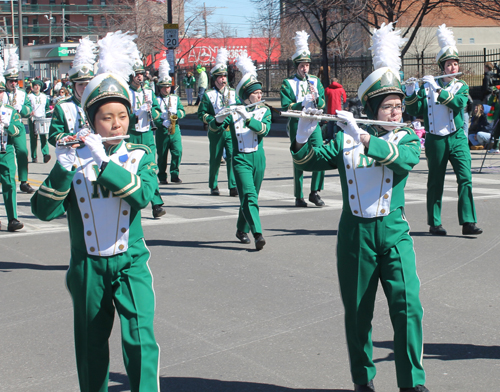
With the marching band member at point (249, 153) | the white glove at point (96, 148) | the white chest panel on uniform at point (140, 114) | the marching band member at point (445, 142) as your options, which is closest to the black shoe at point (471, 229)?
the marching band member at point (445, 142)

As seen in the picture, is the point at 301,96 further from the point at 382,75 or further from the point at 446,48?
the point at 382,75

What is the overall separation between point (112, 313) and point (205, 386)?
3.64 ft

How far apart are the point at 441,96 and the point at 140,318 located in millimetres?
6087

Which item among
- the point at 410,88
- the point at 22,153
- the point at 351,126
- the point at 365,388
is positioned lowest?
the point at 365,388

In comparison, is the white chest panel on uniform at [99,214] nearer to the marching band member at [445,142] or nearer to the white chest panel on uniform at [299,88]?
the marching band member at [445,142]

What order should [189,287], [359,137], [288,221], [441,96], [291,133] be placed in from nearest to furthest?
[359,137] < [189,287] < [441,96] < [288,221] < [291,133]

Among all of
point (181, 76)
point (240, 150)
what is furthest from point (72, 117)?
point (181, 76)

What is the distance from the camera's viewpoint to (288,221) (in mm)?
9922

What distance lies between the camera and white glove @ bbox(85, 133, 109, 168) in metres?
3.36

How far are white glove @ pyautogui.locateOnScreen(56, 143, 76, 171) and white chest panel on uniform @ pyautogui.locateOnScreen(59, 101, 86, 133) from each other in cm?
455

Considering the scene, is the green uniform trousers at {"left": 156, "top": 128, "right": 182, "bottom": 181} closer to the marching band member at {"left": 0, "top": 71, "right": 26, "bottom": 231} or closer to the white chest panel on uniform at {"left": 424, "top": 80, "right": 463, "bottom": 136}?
the marching band member at {"left": 0, "top": 71, "right": 26, "bottom": 231}

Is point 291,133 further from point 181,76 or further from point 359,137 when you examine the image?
point 181,76

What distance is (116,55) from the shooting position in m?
3.84

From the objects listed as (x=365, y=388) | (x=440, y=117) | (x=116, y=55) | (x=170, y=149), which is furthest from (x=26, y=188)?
(x=365, y=388)
